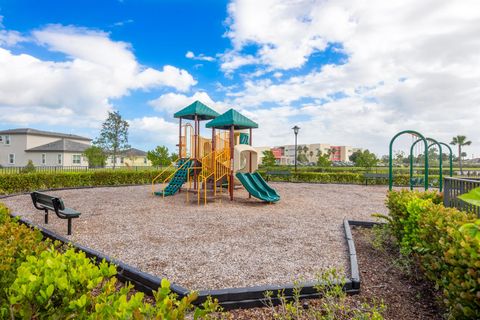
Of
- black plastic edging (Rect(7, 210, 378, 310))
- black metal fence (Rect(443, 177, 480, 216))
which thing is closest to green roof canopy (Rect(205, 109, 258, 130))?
black metal fence (Rect(443, 177, 480, 216))

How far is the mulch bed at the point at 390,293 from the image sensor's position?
3.12 metres

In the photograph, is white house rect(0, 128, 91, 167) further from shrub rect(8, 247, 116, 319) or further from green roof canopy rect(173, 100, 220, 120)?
shrub rect(8, 247, 116, 319)

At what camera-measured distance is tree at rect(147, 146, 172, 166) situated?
114ft

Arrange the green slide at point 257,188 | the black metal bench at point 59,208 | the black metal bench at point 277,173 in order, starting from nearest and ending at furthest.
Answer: the black metal bench at point 59,208, the green slide at point 257,188, the black metal bench at point 277,173

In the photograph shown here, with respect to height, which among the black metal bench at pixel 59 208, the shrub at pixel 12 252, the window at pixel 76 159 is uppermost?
the window at pixel 76 159

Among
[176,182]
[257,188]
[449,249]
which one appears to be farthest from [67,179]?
[449,249]

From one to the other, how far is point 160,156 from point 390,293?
34000mm

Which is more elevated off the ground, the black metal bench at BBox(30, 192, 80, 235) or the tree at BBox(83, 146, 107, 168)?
the tree at BBox(83, 146, 107, 168)

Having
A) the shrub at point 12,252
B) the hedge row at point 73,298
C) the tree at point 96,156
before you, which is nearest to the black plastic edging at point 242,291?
the shrub at point 12,252

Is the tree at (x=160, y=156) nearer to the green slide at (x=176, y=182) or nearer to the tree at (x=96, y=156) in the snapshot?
the tree at (x=96, y=156)

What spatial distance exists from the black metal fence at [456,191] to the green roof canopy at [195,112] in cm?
1005

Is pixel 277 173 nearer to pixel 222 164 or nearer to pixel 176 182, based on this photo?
pixel 222 164

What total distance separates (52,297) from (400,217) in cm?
508

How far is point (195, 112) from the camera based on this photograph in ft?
42.4
